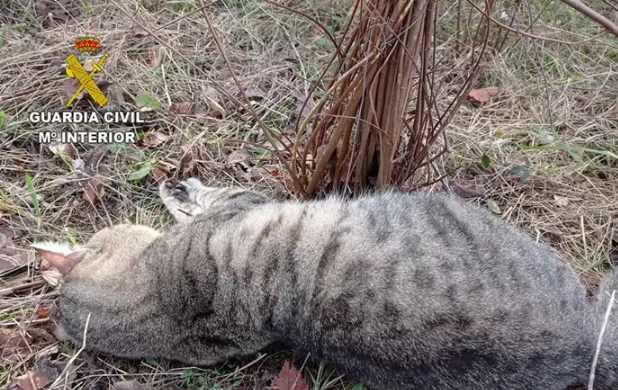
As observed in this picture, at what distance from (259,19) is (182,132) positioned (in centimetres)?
113

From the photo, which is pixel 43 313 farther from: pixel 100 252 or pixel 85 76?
pixel 85 76

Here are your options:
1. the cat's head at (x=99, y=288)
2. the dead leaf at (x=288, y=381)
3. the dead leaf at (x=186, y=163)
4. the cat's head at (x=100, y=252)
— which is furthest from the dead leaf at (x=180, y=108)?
the dead leaf at (x=288, y=381)

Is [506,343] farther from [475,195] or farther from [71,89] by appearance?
[71,89]

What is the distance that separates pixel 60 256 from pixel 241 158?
3.60 feet

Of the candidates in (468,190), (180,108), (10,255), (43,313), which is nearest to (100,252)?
(43,313)

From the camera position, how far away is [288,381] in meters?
2.12

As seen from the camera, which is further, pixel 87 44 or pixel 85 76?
pixel 87 44

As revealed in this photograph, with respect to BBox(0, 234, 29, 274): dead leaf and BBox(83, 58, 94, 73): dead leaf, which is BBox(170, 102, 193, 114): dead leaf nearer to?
BBox(83, 58, 94, 73): dead leaf

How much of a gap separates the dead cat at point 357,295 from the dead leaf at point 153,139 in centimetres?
68

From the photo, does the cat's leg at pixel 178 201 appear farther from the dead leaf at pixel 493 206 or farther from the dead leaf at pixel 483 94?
the dead leaf at pixel 483 94

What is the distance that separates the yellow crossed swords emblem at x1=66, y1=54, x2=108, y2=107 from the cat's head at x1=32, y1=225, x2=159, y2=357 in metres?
1.08

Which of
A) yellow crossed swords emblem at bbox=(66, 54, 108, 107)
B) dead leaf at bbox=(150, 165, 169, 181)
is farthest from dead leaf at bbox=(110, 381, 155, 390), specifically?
yellow crossed swords emblem at bbox=(66, 54, 108, 107)

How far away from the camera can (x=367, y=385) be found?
2.11m

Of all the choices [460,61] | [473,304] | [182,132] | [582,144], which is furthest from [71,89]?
[582,144]
